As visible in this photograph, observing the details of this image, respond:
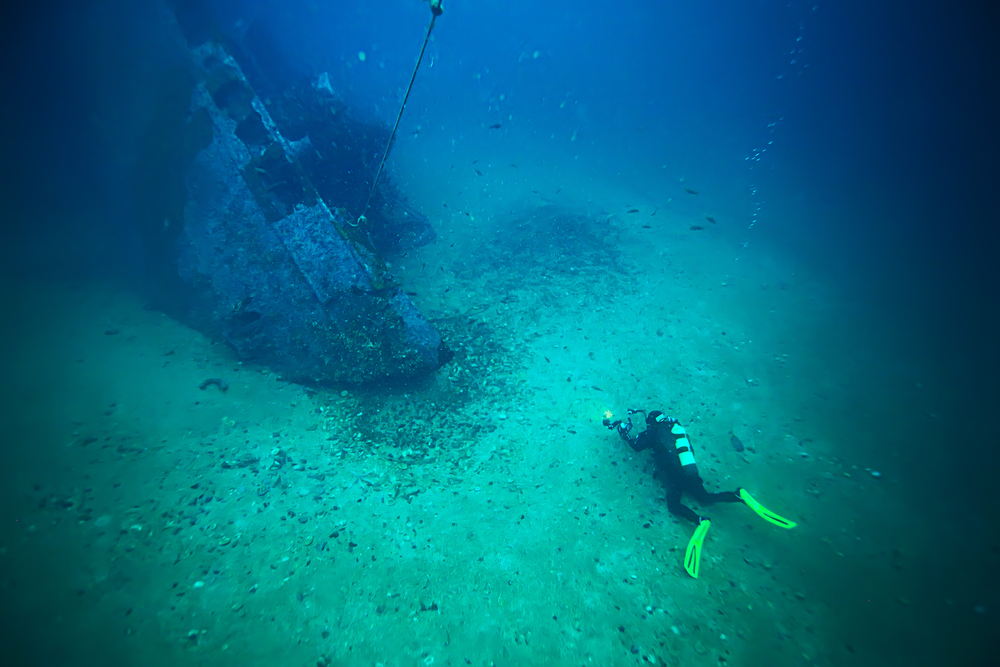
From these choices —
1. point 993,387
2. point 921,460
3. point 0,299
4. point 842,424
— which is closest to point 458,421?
point 842,424

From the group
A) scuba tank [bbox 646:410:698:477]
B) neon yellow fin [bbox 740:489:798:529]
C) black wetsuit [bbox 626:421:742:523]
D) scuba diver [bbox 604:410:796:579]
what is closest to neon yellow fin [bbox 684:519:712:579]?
scuba diver [bbox 604:410:796:579]

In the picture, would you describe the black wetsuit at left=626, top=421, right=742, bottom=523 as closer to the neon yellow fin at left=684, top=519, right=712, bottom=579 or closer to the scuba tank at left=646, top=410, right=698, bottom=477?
the scuba tank at left=646, top=410, right=698, bottom=477

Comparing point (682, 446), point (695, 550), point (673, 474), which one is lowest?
point (695, 550)

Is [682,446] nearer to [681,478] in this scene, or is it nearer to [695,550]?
[681,478]

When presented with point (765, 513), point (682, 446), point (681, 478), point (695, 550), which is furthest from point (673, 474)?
point (765, 513)

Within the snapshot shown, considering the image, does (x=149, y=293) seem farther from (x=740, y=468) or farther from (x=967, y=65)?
(x=967, y=65)

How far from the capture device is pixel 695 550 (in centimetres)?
416

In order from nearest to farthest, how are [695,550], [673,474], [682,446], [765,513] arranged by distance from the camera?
[695,550] < [765,513] < [682,446] < [673,474]

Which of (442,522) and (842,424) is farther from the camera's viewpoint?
(842,424)

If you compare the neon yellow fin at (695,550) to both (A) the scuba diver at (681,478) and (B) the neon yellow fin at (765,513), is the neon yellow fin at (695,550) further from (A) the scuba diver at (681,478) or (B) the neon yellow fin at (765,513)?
(B) the neon yellow fin at (765,513)

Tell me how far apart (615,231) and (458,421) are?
451 inches

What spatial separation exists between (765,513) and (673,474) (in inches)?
51.0

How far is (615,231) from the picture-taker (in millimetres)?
13883

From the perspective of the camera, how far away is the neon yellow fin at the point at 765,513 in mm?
4622
